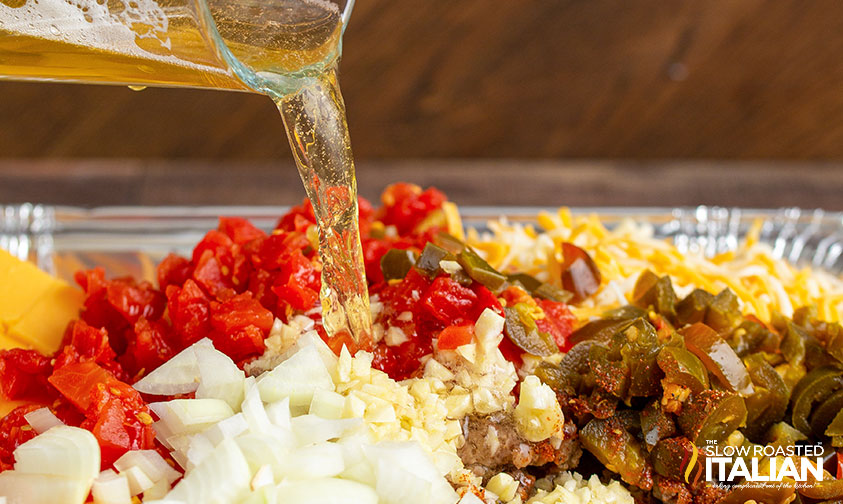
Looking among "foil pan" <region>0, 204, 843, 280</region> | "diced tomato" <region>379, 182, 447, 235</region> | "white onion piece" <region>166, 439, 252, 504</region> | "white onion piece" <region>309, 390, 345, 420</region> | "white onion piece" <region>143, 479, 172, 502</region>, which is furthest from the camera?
"foil pan" <region>0, 204, 843, 280</region>

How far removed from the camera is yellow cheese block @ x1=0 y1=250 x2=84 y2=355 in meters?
2.18

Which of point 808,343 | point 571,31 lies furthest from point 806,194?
point 808,343

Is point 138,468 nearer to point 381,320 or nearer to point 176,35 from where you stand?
point 381,320

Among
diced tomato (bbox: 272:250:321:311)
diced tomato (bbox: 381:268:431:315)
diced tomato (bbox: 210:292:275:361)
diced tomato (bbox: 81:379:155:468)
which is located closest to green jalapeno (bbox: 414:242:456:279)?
diced tomato (bbox: 381:268:431:315)

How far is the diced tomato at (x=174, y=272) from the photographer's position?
87.5 inches

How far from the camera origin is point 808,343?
2162 millimetres

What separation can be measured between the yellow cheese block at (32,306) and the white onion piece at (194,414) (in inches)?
28.3

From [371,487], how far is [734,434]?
866 millimetres

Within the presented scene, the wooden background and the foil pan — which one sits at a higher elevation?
the wooden background

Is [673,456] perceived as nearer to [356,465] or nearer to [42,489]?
[356,465]

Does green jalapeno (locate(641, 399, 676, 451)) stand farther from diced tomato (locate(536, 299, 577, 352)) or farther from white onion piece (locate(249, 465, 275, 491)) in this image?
white onion piece (locate(249, 465, 275, 491))

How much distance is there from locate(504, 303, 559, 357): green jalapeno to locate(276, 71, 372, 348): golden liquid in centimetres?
34

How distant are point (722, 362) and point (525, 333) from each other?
459 millimetres

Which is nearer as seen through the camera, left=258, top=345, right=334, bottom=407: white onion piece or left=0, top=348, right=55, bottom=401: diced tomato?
left=258, top=345, right=334, bottom=407: white onion piece
